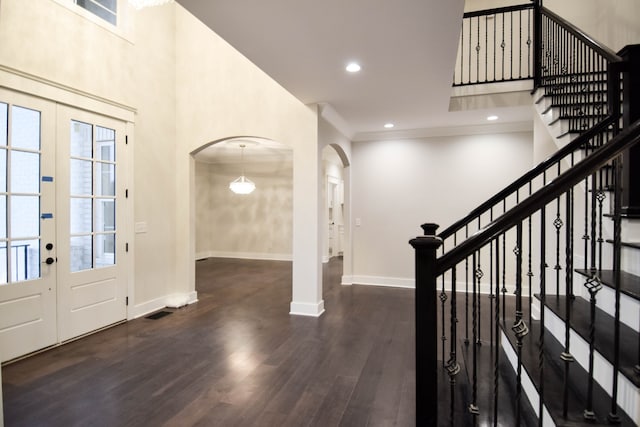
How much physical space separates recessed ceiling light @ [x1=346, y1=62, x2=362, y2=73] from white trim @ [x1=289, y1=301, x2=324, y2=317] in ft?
9.52

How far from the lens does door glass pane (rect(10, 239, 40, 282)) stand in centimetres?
327

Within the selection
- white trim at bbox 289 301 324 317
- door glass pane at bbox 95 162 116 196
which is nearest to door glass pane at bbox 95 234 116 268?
door glass pane at bbox 95 162 116 196

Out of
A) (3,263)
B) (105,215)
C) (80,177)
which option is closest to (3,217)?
(3,263)

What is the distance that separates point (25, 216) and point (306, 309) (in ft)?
10.6

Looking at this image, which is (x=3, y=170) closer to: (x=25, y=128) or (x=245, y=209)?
(x=25, y=128)

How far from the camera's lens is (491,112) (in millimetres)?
5051

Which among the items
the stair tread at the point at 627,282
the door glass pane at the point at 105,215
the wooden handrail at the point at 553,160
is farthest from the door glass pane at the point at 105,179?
the stair tread at the point at 627,282

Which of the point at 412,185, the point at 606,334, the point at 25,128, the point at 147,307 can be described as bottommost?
the point at 147,307

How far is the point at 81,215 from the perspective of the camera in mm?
3916

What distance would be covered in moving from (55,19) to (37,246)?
2334 millimetres

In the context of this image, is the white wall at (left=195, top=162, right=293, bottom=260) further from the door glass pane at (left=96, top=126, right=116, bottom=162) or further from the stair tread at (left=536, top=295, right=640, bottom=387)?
the stair tread at (left=536, top=295, right=640, bottom=387)

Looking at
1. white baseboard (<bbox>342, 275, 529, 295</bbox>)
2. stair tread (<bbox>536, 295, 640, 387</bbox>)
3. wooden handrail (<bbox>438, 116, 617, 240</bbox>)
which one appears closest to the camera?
stair tread (<bbox>536, 295, 640, 387</bbox>)

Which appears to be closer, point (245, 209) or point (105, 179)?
point (105, 179)

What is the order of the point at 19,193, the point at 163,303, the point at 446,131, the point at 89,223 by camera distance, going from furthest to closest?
the point at 446,131 < the point at 163,303 < the point at 89,223 < the point at 19,193
